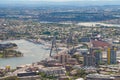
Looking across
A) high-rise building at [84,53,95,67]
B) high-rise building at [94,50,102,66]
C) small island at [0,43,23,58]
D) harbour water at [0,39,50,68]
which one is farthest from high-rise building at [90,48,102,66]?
small island at [0,43,23,58]

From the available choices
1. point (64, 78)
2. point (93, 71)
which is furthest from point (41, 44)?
point (64, 78)

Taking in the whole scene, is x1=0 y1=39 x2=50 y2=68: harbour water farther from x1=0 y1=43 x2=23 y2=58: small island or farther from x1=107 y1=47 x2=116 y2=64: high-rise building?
x1=107 y1=47 x2=116 y2=64: high-rise building

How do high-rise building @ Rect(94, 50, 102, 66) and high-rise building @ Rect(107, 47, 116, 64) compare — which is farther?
high-rise building @ Rect(107, 47, 116, 64)

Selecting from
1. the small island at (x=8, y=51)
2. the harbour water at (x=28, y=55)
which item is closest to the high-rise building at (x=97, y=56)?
the harbour water at (x=28, y=55)

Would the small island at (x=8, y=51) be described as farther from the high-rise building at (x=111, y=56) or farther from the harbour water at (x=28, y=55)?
the high-rise building at (x=111, y=56)

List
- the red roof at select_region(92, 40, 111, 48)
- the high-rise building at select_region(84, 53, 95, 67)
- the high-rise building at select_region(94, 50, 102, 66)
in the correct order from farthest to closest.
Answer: the red roof at select_region(92, 40, 111, 48)
the high-rise building at select_region(94, 50, 102, 66)
the high-rise building at select_region(84, 53, 95, 67)

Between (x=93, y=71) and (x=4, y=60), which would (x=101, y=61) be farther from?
(x=4, y=60)
